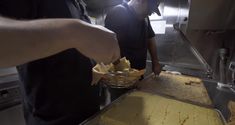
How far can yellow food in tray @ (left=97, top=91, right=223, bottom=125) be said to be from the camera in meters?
0.62

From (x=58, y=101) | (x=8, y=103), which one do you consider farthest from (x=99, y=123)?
(x=8, y=103)

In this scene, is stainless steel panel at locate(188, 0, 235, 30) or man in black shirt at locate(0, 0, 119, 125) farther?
stainless steel panel at locate(188, 0, 235, 30)

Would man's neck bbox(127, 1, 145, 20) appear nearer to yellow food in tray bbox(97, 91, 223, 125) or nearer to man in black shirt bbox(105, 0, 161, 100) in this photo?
man in black shirt bbox(105, 0, 161, 100)

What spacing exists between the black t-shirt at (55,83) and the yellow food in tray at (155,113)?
0.11 m

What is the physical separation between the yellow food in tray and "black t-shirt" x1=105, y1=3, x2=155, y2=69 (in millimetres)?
613

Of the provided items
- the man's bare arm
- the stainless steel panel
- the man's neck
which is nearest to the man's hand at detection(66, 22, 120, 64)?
the man's bare arm

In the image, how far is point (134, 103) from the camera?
0.75 meters

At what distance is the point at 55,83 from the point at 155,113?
0.37 meters

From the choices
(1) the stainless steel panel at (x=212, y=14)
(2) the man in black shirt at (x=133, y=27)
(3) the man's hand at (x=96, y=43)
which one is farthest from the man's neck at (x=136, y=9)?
(3) the man's hand at (x=96, y=43)

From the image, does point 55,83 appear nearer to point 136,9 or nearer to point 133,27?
point 133,27

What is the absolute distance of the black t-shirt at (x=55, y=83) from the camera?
0.59m

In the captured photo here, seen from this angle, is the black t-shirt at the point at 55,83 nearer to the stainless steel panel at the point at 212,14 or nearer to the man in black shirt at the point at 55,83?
the man in black shirt at the point at 55,83

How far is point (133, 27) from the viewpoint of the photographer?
140 centimetres

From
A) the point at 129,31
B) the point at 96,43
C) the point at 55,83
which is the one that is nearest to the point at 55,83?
the point at 55,83
